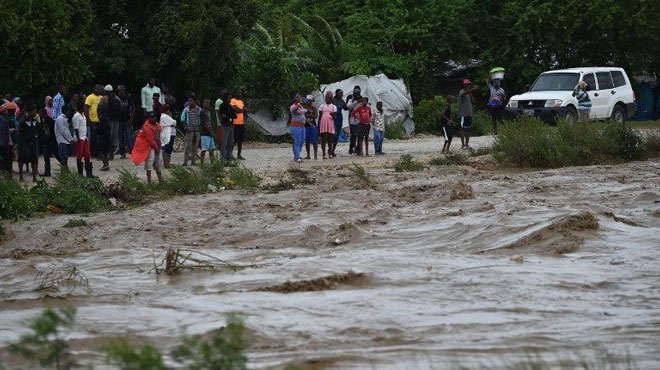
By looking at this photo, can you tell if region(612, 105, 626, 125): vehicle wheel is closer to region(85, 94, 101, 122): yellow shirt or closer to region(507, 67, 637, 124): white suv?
region(507, 67, 637, 124): white suv

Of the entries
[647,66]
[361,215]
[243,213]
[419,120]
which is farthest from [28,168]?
[647,66]

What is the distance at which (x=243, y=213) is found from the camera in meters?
14.6

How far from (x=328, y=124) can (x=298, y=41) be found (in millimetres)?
9386

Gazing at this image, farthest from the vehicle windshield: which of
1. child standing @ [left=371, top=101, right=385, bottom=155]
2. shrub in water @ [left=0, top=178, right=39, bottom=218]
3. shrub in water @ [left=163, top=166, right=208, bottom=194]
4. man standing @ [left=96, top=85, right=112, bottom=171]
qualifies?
shrub in water @ [left=0, top=178, right=39, bottom=218]

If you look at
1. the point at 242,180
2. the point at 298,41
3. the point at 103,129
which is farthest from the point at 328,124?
the point at 298,41

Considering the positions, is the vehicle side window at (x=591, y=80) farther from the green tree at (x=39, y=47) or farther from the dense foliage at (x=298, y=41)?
the green tree at (x=39, y=47)

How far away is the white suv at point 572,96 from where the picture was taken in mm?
26859

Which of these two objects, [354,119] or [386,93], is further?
[386,93]

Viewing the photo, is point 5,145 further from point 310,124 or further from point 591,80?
point 591,80

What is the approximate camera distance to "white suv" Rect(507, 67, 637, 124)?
26.9m

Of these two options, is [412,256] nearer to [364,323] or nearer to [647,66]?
[364,323]

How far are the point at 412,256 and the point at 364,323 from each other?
9.99 ft

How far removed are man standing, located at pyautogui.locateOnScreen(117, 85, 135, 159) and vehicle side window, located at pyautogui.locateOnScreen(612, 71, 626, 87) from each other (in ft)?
42.6

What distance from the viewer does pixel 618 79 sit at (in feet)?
95.2
